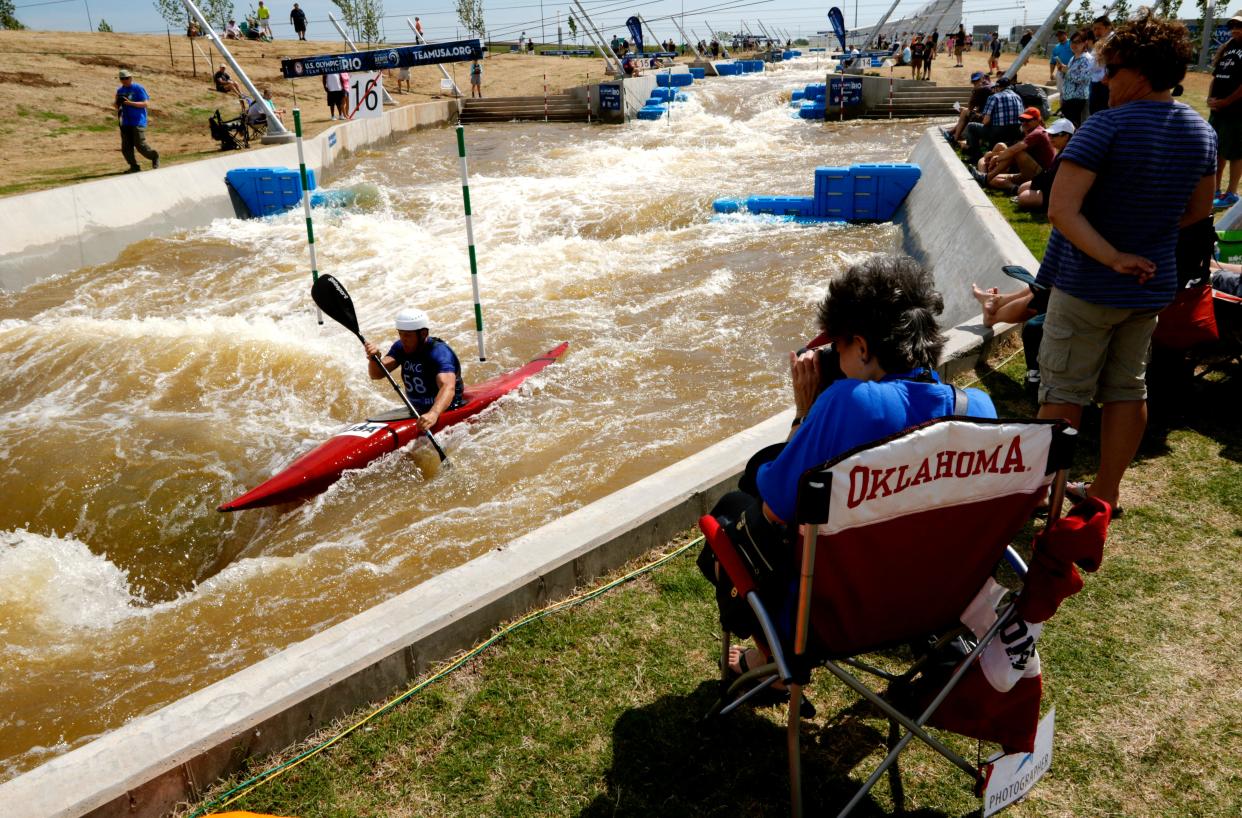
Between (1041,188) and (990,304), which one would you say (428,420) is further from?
(1041,188)

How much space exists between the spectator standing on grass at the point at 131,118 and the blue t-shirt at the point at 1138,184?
577 inches

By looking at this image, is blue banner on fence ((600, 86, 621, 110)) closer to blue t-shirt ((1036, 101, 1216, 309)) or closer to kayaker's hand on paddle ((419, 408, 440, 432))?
→ kayaker's hand on paddle ((419, 408, 440, 432))

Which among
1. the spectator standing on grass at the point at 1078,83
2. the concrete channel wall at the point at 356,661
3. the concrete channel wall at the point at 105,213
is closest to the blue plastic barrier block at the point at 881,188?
the spectator standing on grass at the point at 1078,83

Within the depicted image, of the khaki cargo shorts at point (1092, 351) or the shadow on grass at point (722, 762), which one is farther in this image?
the khaki cargo shorts at point (1092, 351)

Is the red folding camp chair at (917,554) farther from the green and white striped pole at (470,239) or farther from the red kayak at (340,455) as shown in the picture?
the green and white striped pole at (470,239)

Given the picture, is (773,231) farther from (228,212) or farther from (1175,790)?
(1175,790)

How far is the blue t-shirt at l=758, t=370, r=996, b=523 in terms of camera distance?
2.14m

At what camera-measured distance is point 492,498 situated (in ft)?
18.6

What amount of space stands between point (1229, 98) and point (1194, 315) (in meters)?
4.54

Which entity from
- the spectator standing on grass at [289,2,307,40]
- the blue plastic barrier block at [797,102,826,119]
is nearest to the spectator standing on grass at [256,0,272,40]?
the spectator standing on grass at [289,2,307,40]

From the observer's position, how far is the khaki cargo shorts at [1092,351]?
3525 millimetres

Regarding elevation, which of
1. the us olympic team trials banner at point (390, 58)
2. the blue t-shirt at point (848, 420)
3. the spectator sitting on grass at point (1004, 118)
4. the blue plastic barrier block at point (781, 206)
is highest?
the us olympic team trials banner at point (390, 58)

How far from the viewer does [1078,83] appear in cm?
1178

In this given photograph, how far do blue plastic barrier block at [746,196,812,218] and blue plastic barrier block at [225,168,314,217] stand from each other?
7651mm
